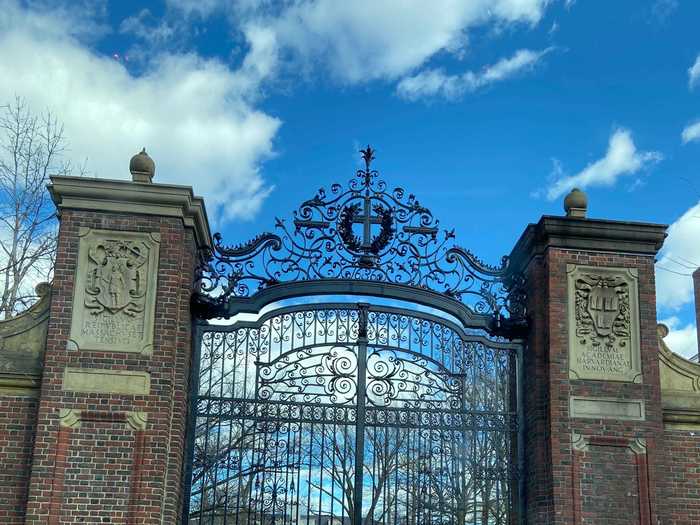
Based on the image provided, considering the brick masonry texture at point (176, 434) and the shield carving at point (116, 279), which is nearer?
the brick masonry texture at point (176, 434)

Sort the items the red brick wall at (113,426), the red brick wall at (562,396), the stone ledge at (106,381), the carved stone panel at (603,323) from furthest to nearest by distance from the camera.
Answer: the carved stone panel at (603,323), the red brick wall at (562,396), the stone ledge at (106,381), the red brick wall at (113,426)

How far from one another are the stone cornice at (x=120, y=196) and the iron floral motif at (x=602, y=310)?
5.15 meters

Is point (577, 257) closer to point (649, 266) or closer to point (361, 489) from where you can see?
point (649, 266)

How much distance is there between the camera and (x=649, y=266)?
40.9 feet

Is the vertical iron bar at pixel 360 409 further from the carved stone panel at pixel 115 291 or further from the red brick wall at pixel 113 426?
the carved stone panel at pixel 115 291

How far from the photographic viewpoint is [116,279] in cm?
1147

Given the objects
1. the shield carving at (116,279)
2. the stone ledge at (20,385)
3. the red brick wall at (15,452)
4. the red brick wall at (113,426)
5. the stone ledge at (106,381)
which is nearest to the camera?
the red brick wall at (113,426)

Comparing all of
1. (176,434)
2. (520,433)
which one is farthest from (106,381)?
(520,433)

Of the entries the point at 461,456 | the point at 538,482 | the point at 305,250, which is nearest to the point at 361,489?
the point at 461,456

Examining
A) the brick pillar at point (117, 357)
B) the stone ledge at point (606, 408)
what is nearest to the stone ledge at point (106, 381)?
the brick pillar at point (117, 357)

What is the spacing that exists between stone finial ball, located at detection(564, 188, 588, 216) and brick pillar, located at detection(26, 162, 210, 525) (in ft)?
15.7

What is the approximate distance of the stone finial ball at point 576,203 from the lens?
12539 mm

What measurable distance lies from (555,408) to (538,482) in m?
0.94

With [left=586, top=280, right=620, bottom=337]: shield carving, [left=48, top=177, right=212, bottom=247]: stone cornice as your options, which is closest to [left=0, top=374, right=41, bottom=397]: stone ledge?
[left=48, top=177, right=212, bottom=247]: stone cornice
